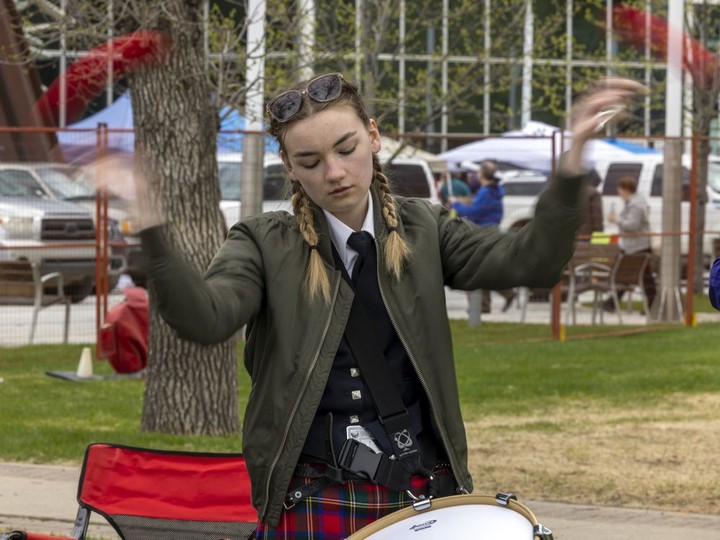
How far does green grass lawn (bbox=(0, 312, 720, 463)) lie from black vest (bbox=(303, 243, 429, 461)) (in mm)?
4993

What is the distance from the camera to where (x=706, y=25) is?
66.5 feet

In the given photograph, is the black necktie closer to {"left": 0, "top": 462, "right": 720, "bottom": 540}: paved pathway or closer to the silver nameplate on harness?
the silver nameplate on harness

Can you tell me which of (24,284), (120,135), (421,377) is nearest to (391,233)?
(421,377)

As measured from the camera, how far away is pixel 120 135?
14.3ft

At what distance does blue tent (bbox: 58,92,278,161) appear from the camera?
3098 mm

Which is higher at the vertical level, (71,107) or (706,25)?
(706,25)

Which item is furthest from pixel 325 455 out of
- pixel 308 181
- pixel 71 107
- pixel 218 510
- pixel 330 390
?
pixel 71 107

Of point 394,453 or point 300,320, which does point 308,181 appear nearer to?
point 300,320

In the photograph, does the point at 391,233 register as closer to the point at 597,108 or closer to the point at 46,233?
the point at 597,108

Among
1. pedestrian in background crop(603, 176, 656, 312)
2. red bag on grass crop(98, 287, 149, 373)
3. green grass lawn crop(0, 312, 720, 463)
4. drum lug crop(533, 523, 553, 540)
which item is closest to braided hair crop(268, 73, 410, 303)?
drum lug crop(533, 523, 553, 540)

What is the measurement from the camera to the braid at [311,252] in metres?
3.09

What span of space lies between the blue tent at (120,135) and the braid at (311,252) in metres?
0.19

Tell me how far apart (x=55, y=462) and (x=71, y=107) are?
565 cm

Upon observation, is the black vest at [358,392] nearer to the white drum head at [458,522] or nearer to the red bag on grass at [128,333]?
the white drum head at [458,522]
